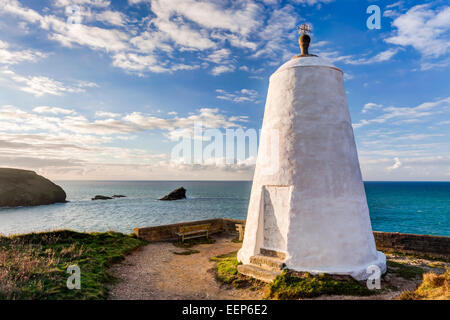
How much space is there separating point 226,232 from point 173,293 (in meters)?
7.84

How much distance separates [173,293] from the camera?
6.77m

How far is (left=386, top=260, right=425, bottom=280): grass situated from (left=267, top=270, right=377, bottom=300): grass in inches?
78.8

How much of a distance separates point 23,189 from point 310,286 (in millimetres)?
65460

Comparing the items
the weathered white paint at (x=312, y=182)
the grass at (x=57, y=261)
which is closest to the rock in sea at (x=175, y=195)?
the grass at (x=57, y=261)

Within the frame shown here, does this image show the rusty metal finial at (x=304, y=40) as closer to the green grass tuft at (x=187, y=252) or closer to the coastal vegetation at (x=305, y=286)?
the coastal vegetation at (x=305, y=286)

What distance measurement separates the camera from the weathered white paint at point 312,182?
23.3 feet

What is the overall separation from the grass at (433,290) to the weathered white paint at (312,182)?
4.64 ft

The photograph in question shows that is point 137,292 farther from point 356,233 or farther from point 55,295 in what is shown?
point 356,233

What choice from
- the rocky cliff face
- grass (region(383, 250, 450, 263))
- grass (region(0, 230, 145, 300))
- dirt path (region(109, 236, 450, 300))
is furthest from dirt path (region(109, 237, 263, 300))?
the rocky cliff face

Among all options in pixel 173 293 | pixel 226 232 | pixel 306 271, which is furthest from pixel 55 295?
pixel 226 232

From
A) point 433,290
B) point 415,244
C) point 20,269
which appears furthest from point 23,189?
point 433,290

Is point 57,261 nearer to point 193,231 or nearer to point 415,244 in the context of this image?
point 193,231

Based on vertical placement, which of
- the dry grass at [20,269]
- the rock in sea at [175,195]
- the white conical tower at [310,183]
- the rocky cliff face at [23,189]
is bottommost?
the rock in sea at [175,195]
